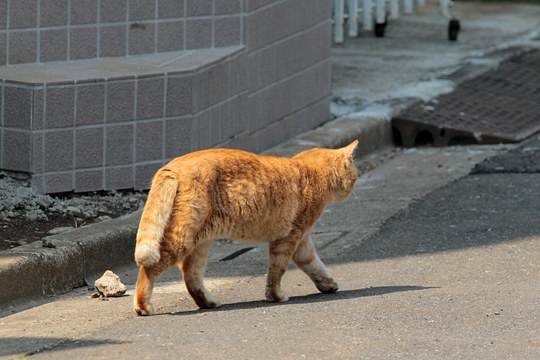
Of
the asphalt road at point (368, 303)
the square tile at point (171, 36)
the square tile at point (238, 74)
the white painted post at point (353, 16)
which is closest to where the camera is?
the asphalt road at point (368, 303)

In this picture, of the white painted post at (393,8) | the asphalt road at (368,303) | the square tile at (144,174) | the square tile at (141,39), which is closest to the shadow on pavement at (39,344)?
the asphalt road at (368,303)

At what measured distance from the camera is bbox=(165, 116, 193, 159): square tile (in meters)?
7.59

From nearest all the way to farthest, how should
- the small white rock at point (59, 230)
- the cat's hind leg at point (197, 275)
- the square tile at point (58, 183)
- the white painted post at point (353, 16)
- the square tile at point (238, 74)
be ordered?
the cat's hind leg at point (197, 275) → the small white rock at point (59, 230) → the square tile at point (58, 183) → the square tile at point (238, 74) → the white painted post at point (353, 16)

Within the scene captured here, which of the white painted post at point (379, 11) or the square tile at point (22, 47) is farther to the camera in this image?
the white painted post at point (379, 11)

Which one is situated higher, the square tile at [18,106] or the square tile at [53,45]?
the square tile at [53,45]

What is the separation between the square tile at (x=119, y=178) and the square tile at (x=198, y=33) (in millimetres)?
1043

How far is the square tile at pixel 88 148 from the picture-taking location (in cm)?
723

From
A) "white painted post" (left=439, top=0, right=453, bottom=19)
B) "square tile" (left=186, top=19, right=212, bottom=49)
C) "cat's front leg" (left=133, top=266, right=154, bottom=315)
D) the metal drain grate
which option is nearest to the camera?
"cat's front leg" (left=133, top=266, right=154, bottom=315)

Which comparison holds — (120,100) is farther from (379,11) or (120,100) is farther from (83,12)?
(379,11)

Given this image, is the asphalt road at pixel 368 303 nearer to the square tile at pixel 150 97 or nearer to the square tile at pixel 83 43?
the square tile at pixel 150 97

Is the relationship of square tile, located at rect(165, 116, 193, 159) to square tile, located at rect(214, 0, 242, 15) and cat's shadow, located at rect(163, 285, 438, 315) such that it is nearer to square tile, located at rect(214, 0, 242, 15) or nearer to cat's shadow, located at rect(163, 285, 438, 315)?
square tile, located at rect(214, 0, 242, 15)

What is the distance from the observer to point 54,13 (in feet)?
24.2

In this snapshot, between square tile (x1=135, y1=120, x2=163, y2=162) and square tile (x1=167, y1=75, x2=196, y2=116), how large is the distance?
13 cm

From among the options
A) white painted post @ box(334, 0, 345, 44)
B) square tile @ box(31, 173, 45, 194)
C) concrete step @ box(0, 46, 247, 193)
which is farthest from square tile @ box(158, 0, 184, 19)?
white painted post @ box(334, 0, 345, 44)
